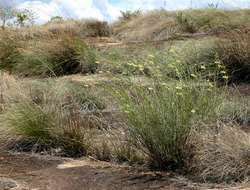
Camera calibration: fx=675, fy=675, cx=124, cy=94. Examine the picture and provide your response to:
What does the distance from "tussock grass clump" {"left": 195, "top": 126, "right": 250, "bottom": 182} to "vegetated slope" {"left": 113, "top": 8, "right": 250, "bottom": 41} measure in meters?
12.2

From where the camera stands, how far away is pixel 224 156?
20.7 feet

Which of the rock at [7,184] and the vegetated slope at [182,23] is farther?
the vegetated slope at [182,23]

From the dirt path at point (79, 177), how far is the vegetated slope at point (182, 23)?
11791mm

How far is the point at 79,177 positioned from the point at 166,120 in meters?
1.07

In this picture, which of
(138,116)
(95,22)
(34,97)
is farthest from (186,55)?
(95,22)

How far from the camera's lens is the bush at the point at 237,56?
39.7 feet

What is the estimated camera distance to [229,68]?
484 inches

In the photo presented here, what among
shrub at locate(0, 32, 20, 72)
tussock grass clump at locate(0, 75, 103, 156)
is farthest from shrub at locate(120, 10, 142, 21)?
tussock grass clump at locate(0, 75, 103, 156)

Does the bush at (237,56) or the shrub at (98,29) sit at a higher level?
the shrub at (98,29)

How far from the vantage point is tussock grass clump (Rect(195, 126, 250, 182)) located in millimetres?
6160

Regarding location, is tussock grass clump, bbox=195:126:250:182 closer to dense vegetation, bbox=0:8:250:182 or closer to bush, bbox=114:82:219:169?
dense vegetation, bbox=0:8:250:182

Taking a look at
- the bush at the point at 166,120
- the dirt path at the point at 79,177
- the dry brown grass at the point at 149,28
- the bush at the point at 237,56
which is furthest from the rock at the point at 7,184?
the dry brown grass at the point at 149,28

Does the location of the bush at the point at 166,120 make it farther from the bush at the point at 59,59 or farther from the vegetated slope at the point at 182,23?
the vegetated slope at the point at 182,23

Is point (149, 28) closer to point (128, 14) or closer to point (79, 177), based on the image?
point (128, 14)
